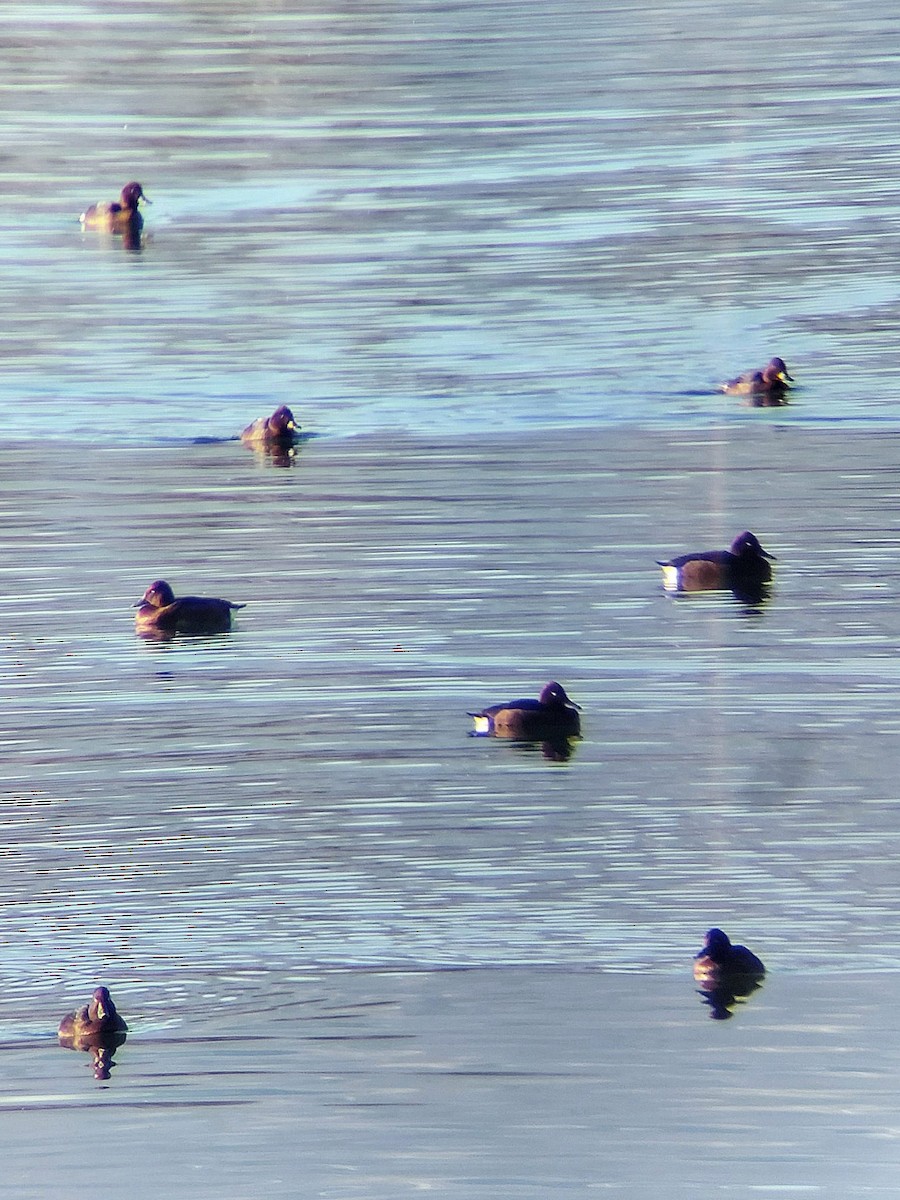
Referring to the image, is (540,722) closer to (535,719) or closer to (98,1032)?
(535,719)

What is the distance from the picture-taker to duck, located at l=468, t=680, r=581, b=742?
11.6 meters

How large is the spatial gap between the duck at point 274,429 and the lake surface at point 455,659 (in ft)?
0.69

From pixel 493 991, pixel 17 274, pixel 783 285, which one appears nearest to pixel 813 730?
pixel 493 991

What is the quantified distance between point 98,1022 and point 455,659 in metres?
4.16

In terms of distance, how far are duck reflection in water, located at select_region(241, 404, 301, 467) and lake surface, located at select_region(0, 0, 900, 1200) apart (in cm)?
15

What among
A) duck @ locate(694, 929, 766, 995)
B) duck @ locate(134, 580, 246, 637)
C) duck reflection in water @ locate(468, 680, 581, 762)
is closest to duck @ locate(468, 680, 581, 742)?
duck reflection in water @ locate(468, 680, 581, 762)

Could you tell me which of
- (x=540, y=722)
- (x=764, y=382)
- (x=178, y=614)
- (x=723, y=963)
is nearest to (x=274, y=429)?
(x=178, y=614)

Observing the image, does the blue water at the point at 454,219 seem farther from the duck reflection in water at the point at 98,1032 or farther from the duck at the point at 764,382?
the duck reflection in water at the point at 98,1032

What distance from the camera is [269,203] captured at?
76.5 ft

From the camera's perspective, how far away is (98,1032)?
9.07m

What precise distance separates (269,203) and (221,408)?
6.37 meters

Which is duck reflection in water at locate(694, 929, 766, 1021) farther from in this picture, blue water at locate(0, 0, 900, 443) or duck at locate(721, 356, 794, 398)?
duck at locate(721, 356, 794, 398)

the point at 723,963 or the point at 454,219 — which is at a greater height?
the point at 454,219

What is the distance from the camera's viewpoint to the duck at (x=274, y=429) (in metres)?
16.1
